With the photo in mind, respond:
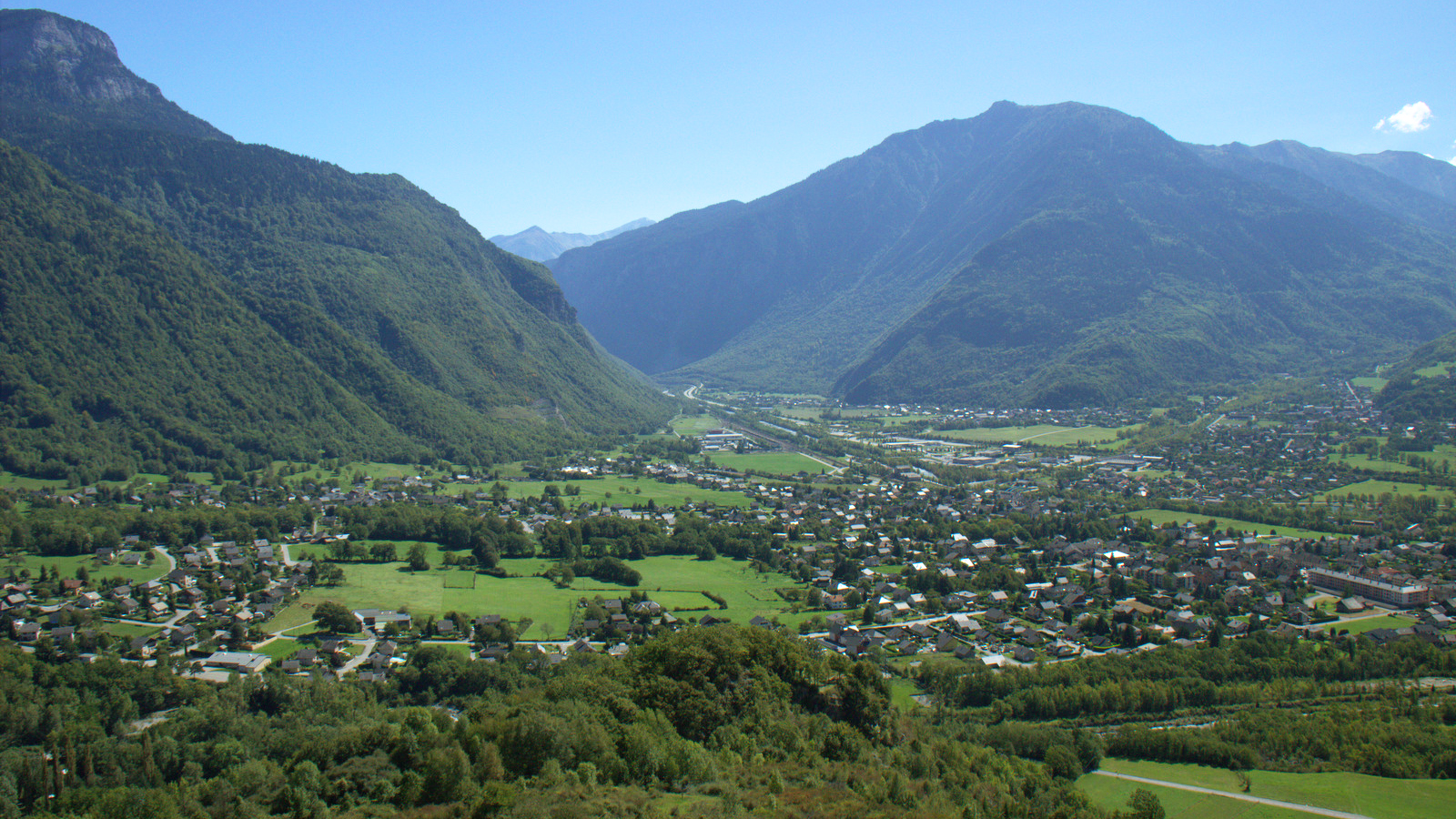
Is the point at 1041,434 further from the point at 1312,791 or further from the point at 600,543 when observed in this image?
the point at 1312,791

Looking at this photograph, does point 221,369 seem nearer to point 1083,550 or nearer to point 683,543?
point 683,543

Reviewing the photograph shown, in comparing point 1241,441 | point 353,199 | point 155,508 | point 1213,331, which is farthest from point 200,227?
point 1213,331

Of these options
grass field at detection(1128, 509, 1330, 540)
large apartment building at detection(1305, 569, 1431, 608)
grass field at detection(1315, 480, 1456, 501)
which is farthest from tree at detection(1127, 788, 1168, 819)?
grass field at detection(1315, 480, 1456, 501)

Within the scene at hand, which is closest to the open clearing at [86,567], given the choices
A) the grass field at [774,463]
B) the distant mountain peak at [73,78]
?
the grass field at [774,463]

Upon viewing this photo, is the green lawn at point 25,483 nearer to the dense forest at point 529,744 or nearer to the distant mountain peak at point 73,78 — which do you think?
the dense forest at point 529,744

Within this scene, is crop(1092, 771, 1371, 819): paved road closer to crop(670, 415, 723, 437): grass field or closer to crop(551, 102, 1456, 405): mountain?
crop(670, 415, 723, 437): grass field

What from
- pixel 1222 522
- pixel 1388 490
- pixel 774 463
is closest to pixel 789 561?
pixel 1222 522
